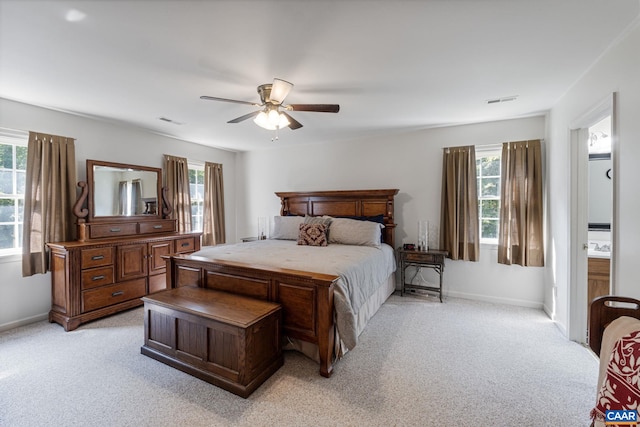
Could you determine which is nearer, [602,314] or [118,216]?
[602,314]

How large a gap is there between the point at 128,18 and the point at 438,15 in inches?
74.3

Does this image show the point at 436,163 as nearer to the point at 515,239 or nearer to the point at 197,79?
the point at 515,239

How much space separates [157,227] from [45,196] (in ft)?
4.13

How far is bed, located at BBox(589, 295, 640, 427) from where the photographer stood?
106 cm

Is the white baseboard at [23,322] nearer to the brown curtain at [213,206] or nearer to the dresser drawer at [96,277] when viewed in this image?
the dresser drawer at [96,277]

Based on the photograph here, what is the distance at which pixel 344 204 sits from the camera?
15.0 feet

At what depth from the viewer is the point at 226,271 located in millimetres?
2736

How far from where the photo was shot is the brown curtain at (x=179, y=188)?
14.7 feet

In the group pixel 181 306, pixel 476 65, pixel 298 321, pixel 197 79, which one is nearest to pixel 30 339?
pixel 181 306

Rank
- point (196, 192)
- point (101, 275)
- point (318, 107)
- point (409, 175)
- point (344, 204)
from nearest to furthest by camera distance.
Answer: point (318, 107), point (101, 275), point (409, 175), point (344, 204), point (196, 192)

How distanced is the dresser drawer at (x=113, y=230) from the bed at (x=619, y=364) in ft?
15.0

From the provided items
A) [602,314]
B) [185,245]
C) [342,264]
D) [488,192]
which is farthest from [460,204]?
[185,245]

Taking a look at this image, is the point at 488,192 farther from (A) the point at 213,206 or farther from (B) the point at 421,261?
(A) the point at 213,206

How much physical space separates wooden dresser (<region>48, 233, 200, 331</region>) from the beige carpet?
262 mm
